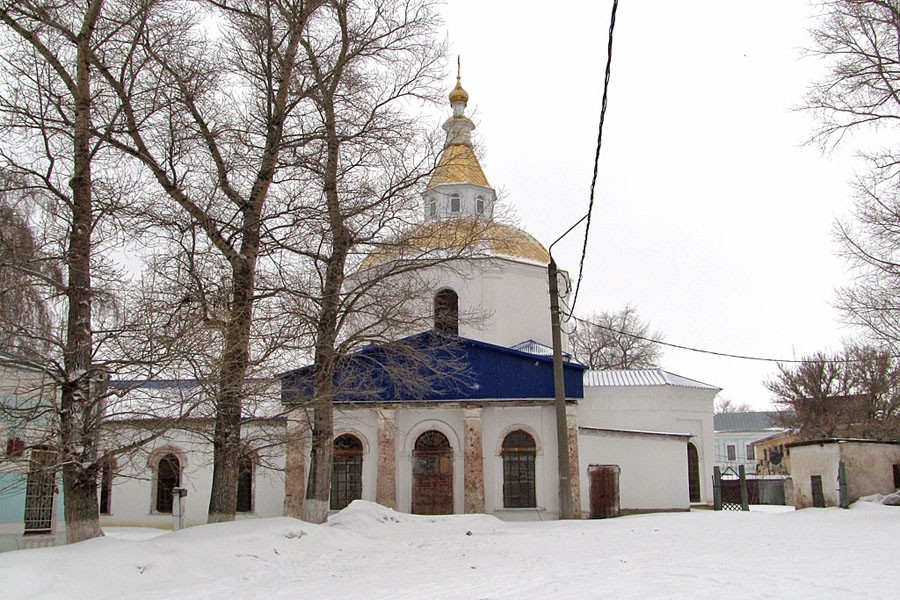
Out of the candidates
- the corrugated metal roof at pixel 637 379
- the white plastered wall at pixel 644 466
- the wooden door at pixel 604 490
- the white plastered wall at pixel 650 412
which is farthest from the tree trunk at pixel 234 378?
the corrugated metal roof at pixel 637 379

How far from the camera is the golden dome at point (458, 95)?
99.5 ft

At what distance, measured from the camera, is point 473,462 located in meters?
21.4

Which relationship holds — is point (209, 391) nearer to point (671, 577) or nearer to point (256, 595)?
point (256, 595)

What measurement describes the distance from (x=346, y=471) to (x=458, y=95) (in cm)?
1511

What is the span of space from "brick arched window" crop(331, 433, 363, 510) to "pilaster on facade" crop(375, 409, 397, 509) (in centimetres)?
76

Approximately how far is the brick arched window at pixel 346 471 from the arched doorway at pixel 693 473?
35.9ft

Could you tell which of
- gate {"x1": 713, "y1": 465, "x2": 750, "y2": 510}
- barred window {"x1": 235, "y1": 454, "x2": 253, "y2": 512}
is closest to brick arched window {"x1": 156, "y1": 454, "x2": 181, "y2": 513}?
barred window {"x1": 235, "y1": 454, "x2": 253, "y2": 512}

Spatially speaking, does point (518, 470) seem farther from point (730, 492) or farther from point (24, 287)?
point (24, 287)

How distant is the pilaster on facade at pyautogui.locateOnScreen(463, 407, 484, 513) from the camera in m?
21.1

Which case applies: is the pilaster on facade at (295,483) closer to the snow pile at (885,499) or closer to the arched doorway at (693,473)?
the arched doorway at (693,473)

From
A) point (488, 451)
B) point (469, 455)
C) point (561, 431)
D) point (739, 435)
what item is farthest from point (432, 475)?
point (739, 435)

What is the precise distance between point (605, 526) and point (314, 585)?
27.2 ft

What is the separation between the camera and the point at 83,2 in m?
12.6

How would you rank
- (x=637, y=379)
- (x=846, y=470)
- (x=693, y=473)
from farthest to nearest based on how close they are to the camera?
(x=637, y=379) → (x=693, y=473) → (x=846, y=470)
